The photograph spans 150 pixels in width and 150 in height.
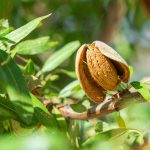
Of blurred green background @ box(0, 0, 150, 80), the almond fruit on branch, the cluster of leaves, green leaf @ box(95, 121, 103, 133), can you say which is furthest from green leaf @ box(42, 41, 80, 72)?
blurred green background @ box(0, 0, 150, 80)

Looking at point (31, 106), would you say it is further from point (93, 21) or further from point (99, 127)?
point (93, 21)

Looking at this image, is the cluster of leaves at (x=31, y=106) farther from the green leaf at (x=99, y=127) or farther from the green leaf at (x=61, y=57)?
the green leaf at (x=61, y=57)

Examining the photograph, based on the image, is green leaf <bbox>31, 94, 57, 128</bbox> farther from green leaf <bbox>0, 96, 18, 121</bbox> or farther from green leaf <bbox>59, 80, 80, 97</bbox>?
green leaf <bbox>59, 80, 80, 97</bbox>

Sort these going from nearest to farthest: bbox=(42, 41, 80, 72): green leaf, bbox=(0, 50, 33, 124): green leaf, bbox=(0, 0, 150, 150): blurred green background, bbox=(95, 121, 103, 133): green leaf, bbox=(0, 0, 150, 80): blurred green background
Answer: bbox=(0, 50, 33, 124): green leaf, bbox=(95, 121, 103, 133): green leaf, bbox=(42, 41, 80, 72): green leaf, bbox=(0, 0, 150, 150): blurred green background, bbox=(0, 0, 150, 80): blurred green background

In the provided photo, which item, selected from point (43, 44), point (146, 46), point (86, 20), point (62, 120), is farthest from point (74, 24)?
point (62, 120)

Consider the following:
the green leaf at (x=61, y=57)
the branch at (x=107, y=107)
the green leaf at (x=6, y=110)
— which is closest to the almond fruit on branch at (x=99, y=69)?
the branch at (x=107, y=107)

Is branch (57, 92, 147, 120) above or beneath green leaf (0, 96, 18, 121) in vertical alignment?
beneath

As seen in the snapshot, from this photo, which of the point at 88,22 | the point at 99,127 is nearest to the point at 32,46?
the point at 99,127
